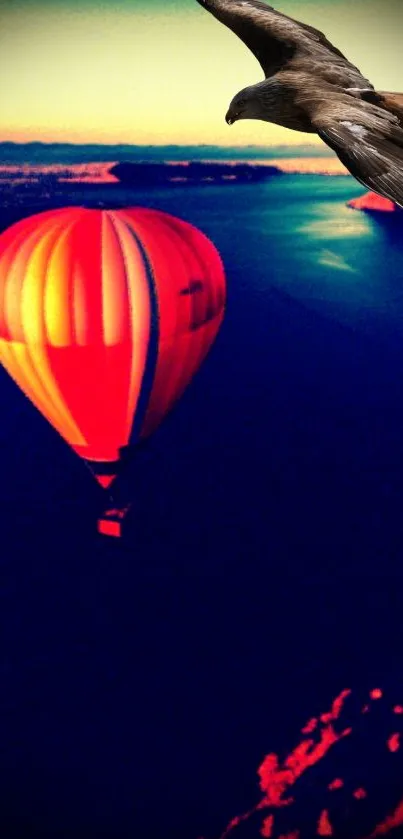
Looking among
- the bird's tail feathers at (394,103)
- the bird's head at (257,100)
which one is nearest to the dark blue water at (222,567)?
the bird's head at (257,100)

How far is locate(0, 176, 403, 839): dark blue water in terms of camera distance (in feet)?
13.1

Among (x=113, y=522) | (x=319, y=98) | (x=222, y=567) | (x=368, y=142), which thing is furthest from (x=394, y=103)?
(x=222, y=567)

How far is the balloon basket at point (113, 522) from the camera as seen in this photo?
4.16 m

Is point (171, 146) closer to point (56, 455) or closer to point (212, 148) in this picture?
point (212, 148)

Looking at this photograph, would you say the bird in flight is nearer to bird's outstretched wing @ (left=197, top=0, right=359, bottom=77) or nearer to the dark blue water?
bird's outstretched wing @ (left=197, top=0, right=359, bottom=77)

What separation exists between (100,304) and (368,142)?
1.68m

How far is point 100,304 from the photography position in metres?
2.75

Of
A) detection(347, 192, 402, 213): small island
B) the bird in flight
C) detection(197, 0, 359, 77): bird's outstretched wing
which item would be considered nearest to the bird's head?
the bird in flight

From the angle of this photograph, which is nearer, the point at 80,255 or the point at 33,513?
the point at 80,255

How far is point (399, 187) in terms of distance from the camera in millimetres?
1102

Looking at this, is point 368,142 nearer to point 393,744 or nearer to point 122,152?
point 122,152

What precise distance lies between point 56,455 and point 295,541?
175 cm

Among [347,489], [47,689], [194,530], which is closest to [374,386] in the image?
[347,489]

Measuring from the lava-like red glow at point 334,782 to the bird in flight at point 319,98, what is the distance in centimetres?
356
